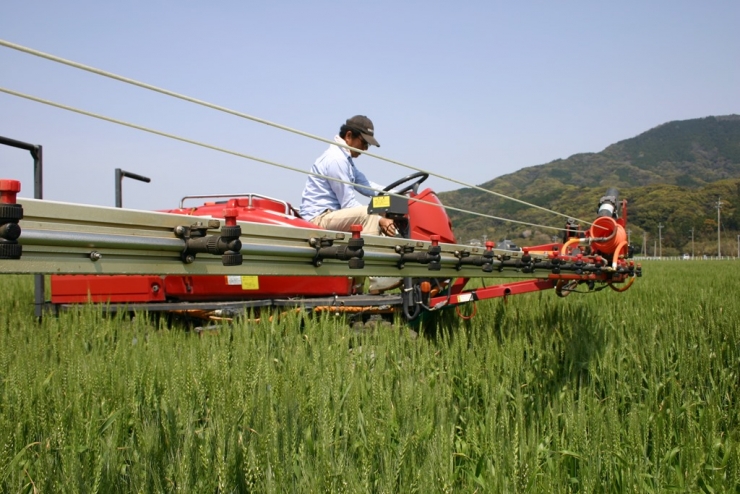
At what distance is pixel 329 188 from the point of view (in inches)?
203

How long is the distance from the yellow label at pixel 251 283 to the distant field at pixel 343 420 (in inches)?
24.4

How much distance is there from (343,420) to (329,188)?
9.81 ft

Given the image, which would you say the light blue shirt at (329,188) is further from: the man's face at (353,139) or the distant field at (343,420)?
the distant field at (343,420)

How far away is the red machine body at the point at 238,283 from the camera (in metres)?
4.94

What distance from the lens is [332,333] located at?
4105 mm

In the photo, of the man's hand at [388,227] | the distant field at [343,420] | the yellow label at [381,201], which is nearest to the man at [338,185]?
the man's hand at [388,227]

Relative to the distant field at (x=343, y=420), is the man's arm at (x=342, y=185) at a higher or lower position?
higher

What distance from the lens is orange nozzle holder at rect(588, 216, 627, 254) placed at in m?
5.88

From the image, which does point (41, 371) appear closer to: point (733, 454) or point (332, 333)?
point (332, 333)

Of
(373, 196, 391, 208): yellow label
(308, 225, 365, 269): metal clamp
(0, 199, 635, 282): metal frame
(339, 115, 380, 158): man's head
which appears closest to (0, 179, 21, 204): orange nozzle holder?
(0, 199, 635, 282): metal frame

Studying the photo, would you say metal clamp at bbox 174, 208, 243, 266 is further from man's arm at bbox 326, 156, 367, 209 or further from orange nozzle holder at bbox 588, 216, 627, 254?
orange nozzle holder at bbox 588, 216, 627, 254

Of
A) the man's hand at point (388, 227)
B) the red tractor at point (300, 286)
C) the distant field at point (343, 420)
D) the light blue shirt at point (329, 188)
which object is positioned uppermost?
the light blue shirt at point (329, 188)

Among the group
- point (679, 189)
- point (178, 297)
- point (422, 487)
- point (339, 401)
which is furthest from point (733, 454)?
point (679, 189)

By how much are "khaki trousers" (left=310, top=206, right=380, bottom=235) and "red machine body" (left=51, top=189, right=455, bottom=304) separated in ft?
0.38
